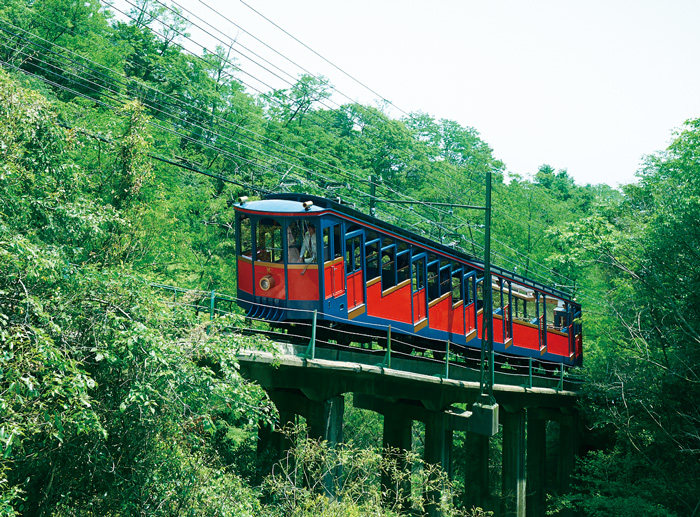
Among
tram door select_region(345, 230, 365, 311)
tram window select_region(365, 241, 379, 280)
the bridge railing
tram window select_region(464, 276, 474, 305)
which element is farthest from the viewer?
tram window select_region(464, 276, 474, 305)

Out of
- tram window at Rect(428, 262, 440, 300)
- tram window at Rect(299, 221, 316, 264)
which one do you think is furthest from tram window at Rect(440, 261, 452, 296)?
tram window at Rect(299, 221, 316, 264)

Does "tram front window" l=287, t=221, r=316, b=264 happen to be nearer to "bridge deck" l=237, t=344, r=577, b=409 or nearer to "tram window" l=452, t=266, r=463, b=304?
"bridge deck" l=237, t=344, r=577, b=409

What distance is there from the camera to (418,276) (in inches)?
643

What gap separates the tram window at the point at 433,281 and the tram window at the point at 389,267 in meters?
1.64

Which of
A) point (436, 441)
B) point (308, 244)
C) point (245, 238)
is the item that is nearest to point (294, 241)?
point (308, 244)

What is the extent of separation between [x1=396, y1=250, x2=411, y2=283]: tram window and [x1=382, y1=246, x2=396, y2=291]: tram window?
0.17 meters

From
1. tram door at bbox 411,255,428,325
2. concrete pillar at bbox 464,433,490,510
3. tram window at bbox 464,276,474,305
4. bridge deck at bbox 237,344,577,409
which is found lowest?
concrete pillar at bbox 464,433,490,510

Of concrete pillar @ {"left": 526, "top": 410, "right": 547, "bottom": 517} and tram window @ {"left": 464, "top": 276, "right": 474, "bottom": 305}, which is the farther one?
concrete pillar @ {"left": 526, "top": 410, "right": 547, "bottom": 517}

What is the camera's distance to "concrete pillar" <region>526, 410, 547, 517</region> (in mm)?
25297

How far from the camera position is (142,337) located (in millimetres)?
7805

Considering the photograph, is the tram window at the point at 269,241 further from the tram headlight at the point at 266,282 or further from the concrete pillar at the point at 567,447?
the concrete pillar at the point at 567,447

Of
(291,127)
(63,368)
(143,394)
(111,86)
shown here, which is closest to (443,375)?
(143,394)

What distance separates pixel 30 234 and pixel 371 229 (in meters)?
7.19

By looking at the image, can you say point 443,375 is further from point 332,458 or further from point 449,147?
point 449,147
